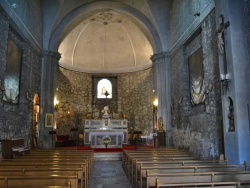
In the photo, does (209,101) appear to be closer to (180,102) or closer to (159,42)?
(180,102)

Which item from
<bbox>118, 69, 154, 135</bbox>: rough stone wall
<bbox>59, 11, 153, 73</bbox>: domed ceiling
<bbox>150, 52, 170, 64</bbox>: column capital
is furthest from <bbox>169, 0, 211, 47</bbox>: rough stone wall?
<bbox>118, 69, 154, 135</bbox>: rough stone wall

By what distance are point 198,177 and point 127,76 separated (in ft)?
61.0

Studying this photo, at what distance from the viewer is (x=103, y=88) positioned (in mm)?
23047

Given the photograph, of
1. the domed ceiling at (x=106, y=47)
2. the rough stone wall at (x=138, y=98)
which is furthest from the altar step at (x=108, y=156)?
the domed ceiling at (x=106, y=47)

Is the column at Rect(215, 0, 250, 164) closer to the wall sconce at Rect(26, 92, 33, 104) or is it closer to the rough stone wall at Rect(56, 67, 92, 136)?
the wall sconce at Rect(26, 92, 33, 104)

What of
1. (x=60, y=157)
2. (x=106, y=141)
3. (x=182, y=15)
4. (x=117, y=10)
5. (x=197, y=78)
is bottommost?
(x=106, y=141)

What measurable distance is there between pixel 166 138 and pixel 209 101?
593cm

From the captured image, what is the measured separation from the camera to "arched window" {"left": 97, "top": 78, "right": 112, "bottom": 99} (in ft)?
75.1

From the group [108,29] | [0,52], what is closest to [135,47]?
[108,29]

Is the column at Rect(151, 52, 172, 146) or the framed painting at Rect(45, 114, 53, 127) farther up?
the column at Rect(151, 52, 172, 146)

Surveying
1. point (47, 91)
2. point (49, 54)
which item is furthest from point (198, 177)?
point (49, 54)

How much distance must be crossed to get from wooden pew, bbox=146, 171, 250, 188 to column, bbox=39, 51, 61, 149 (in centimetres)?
1099

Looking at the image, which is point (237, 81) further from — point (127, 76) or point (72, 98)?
point (72, 98)

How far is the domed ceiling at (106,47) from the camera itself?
20562mm
